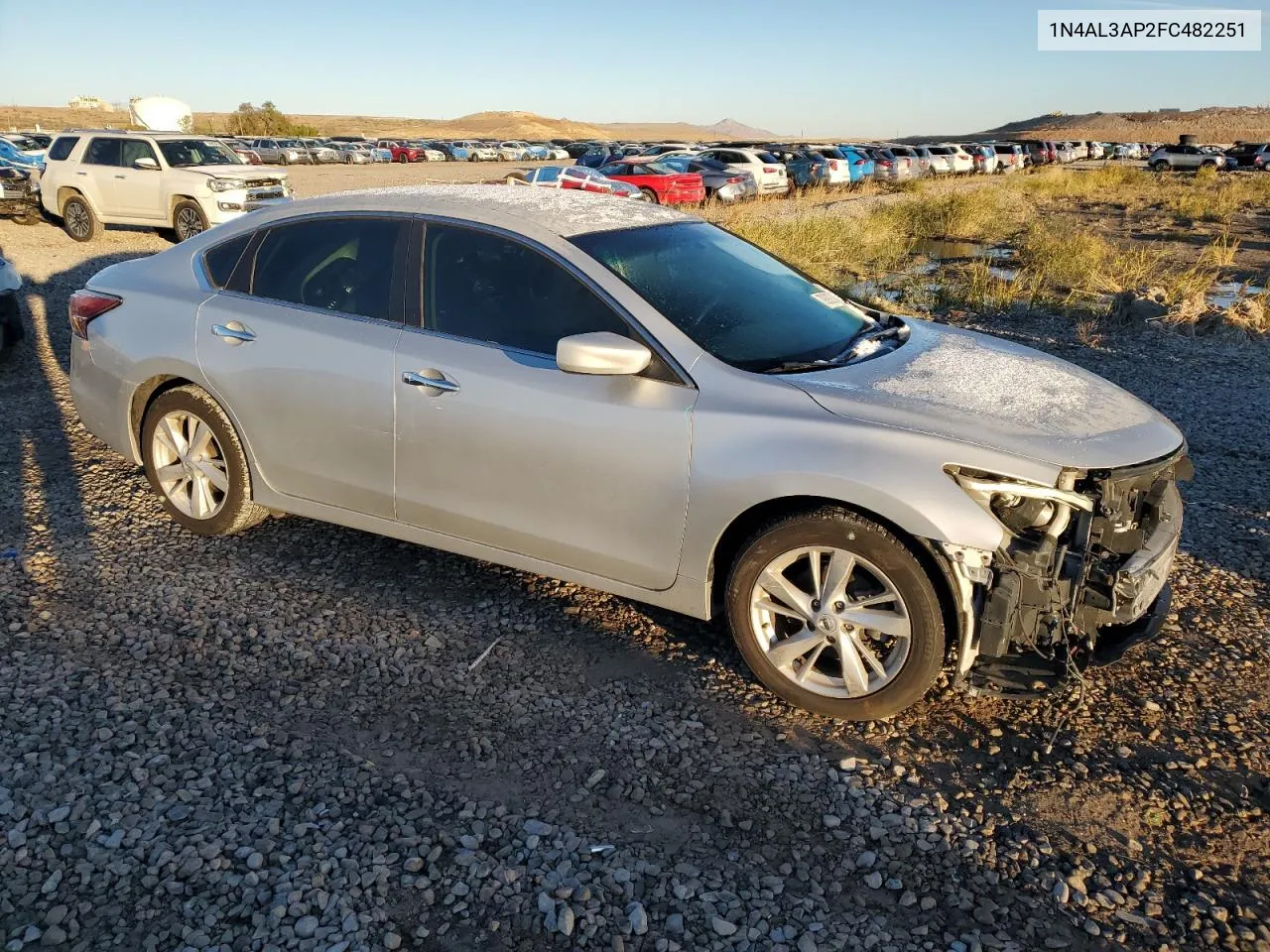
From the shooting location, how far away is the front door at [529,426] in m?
3.56

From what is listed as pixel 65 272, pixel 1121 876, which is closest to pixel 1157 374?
pixel 1121 876

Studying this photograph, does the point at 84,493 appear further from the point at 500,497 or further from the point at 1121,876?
the point at 1121,876

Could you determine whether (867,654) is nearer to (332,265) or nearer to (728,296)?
(728,296)

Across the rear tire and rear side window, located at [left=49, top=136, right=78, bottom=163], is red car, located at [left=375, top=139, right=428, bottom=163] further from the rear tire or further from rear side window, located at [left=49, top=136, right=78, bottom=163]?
the rear tire

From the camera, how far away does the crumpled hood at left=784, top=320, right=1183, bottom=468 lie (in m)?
3.21

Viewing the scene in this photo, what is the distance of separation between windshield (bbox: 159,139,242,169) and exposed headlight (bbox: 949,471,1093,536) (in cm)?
1547

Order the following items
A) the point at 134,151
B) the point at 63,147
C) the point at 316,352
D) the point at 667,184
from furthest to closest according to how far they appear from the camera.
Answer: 1. the point at 667,184
2. the point at 63,147
3. the point at 134,151
4. the point at 316,352

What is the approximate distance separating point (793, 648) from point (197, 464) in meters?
3.18

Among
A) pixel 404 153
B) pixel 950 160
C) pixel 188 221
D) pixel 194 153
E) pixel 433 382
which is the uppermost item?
pixel 404 153

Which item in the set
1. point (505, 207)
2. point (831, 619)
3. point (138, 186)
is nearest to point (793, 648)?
point (831, 619)

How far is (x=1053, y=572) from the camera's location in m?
3.18

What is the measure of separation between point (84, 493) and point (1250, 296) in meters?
13.2

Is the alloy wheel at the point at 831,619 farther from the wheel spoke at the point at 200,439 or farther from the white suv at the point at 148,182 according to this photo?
the white suv at the point at 148,182

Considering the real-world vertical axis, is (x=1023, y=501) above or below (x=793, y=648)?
above
